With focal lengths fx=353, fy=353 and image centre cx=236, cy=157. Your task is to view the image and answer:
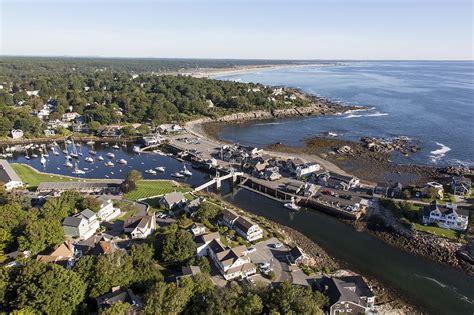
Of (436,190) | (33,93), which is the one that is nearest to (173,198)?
(436,190)

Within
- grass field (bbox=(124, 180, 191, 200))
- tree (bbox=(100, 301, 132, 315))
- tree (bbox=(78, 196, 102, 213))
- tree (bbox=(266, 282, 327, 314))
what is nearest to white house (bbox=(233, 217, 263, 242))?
tree (bbox=(266, 282, 327, 314))

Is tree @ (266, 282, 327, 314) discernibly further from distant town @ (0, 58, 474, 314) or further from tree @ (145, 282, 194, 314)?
tree @ (145, 282, 194, 314)

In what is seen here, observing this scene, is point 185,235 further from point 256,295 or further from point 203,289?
point 256,295

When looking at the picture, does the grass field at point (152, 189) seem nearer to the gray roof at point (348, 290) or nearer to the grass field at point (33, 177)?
the grass field at point (33, 177)

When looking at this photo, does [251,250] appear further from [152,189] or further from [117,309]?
[152,189]

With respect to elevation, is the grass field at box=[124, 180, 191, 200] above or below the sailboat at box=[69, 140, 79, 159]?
below

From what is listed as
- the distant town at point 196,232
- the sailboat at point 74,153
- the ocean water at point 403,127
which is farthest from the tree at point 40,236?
the ocean water at point 403,127

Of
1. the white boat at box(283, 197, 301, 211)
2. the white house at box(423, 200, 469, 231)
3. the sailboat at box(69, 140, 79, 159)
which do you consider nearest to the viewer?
the white house at box(423, 200, 469, 231)
